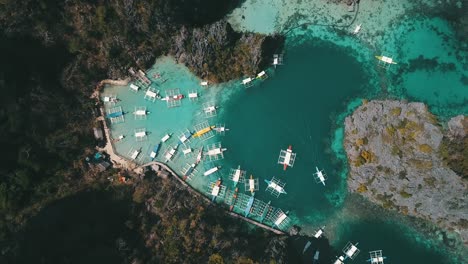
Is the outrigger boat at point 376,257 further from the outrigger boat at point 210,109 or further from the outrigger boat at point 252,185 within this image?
the outrigger boat at point 210,109

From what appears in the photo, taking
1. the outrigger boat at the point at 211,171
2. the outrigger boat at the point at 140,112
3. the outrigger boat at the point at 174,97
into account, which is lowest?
the outrigger boat at the point at 211,171

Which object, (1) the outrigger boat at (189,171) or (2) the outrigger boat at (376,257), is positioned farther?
(1) the outrigger boat at (189,171)

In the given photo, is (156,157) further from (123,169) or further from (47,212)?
(47,212)

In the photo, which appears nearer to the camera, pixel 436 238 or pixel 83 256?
pixel 83 256

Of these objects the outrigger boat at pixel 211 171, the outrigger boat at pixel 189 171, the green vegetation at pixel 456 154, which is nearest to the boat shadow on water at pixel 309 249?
the outrigger boat at pixel 211 171

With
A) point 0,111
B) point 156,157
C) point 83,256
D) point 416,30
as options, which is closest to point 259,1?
point 416,30

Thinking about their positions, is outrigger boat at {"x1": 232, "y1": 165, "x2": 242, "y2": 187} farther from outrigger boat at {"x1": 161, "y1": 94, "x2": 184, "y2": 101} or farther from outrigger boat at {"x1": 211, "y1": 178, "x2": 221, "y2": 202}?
outrigger boat at {"x1": 161, "y1": 94, "x2": 184, "y2": 101}

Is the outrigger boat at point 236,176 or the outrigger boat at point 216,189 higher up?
the outrigger boat at point 236,176
